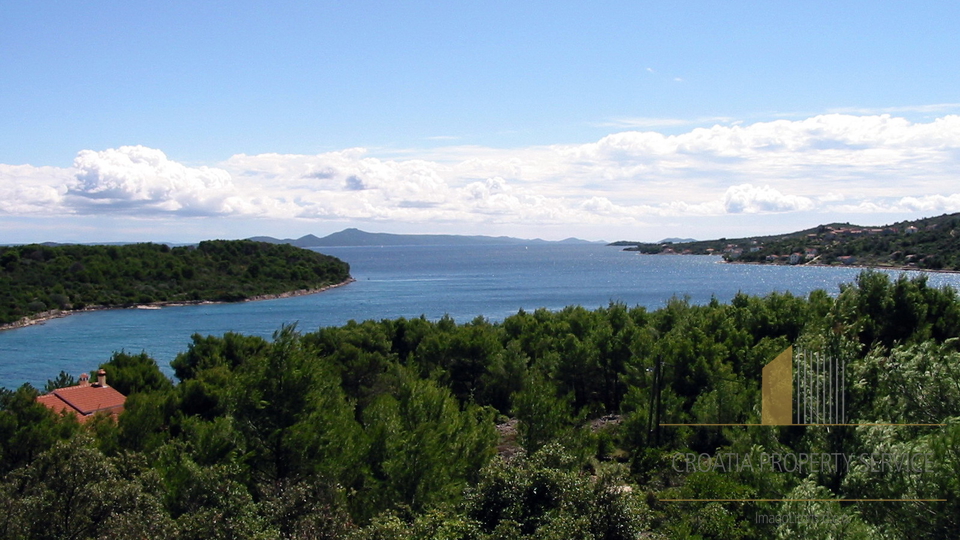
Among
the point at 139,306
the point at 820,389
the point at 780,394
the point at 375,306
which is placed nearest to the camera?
the point at 820,389

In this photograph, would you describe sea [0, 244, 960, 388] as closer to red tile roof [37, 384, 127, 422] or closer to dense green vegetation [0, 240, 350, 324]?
dense green vegetation [0, 240, 350, 324]

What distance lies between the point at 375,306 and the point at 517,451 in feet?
190

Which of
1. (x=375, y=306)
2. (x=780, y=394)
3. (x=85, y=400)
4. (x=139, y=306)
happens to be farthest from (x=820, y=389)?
(x=139, y=306)

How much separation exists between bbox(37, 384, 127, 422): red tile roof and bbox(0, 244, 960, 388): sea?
1784 cm

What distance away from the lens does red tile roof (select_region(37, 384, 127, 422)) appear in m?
20.4

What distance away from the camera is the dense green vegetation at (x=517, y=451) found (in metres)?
8.28

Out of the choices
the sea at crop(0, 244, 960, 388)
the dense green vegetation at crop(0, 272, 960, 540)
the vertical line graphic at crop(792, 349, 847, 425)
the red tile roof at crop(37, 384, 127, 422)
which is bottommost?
the sea at crop(0, 244, 960, 388)

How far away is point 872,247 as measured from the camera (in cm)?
10600

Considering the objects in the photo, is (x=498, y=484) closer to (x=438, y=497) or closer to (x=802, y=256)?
(x=438, y=497)

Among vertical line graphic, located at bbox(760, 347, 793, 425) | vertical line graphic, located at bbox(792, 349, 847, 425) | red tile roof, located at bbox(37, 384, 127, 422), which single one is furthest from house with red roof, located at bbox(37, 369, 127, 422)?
vertical line graphic, located at bbox(792, 349, 847, 425)

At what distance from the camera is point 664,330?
2789 cm

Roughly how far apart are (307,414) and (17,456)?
738 centimetres

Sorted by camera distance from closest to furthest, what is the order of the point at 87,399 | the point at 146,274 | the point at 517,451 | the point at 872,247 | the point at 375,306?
the point at 517,451 → the point at 87,399 → the point at 375,306 → the point at 146,274 → the point at 872,247

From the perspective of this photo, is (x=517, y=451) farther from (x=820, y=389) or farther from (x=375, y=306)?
(x=375, y=306)
